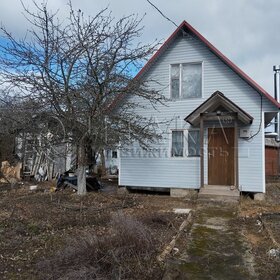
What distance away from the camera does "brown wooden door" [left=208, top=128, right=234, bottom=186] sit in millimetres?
12227

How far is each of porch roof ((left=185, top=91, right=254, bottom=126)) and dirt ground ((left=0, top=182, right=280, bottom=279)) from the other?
286 centimetres

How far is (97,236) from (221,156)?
7.90m

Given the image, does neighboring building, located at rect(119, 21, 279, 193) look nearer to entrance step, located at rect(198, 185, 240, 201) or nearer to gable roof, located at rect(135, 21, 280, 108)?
gable roof, located at rect(135, 21, 280, 108)

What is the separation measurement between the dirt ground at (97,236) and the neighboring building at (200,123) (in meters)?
1.63

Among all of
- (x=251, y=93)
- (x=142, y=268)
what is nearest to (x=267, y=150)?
(x=251, y=93)

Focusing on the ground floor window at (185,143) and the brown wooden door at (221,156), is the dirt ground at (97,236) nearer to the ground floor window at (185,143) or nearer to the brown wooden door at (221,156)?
the brown wooden door at (221,156)

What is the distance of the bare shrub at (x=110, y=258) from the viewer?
14.1 feet

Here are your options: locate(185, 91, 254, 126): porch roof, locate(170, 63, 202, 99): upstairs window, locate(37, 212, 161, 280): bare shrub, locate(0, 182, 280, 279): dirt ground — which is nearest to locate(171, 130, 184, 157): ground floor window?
locate(185, 91, 254, 126): porch roof

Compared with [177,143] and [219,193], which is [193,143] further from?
[219,193]

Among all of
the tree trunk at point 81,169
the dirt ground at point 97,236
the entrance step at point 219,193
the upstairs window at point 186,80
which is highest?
the upstairs window at point 186,80

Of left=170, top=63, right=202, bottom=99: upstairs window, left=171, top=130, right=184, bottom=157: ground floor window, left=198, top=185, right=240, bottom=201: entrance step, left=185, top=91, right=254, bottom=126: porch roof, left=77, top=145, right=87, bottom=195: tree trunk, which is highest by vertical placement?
left=170, top=63, right=202, bottom=99: upstairs window

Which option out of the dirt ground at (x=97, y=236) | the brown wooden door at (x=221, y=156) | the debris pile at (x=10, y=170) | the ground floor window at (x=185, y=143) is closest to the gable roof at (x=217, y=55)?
the brown wooden door at (x=221, y=156)

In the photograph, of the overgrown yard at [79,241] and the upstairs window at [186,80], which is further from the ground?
the upstairs window at [186,80]

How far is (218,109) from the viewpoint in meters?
12.1
